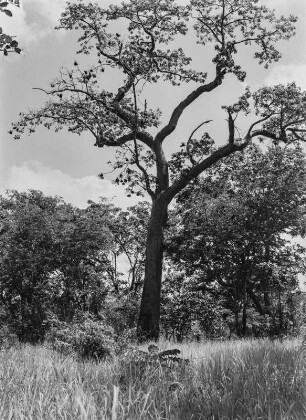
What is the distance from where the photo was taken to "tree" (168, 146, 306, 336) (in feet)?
53.9

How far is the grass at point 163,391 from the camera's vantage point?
11.3 feet

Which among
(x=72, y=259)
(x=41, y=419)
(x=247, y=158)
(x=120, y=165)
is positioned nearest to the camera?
(x=41, y=419)

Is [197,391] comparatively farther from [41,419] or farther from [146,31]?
[146,31]

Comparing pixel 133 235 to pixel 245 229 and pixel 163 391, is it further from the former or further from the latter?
pixel 163 391

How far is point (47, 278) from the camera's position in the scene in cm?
2272

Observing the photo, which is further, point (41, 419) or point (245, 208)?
point (245, 208)

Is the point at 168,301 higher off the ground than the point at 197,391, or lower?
higher

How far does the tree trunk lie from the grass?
8.56m

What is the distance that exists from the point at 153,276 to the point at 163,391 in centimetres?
1119

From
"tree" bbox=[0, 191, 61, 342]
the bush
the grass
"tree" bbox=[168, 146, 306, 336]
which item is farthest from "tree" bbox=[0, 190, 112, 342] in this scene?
the grass

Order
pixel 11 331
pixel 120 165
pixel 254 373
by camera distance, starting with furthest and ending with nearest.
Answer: pixel 11 331, pixel 120 165, pixel 254 373

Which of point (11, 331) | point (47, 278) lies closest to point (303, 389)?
point (47, 278)

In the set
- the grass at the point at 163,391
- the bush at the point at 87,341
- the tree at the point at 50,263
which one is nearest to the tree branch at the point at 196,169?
the tree at the point at 50,263

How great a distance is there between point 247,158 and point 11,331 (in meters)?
14.4
